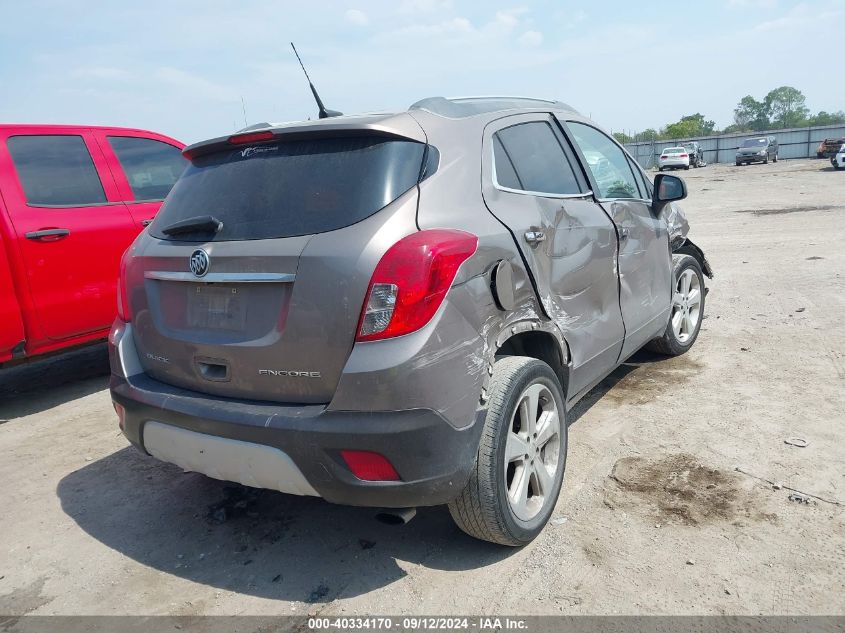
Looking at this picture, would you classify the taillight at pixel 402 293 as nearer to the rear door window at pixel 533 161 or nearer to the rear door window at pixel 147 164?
the rear door window at pixel 533 161

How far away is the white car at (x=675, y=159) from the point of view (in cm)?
4047

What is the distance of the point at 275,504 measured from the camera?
129 inches

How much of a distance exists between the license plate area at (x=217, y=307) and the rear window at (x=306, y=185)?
213mm

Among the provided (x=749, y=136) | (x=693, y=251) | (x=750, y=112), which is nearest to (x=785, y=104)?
(x=750, y=112)

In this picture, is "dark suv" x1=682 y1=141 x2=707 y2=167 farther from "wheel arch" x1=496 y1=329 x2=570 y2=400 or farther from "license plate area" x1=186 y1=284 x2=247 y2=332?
"license plate area" x1=186 y1=284 x2=247 y2=332

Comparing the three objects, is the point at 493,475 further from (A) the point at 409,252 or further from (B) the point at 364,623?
(A) the point at 409,252

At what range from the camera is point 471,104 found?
10.2ft

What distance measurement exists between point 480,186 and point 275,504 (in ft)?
6.05

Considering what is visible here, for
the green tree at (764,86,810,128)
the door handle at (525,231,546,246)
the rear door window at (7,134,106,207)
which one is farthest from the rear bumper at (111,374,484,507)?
the green tree at (764,86,810,128)

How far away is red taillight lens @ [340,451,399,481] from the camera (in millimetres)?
2285

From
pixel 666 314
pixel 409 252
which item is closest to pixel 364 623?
pixel 409 252

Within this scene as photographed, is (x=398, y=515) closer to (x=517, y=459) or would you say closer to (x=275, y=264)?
(x=517, y=459)

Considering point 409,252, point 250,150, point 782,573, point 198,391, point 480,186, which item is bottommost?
point 782,573

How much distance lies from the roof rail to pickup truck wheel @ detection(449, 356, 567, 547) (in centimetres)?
111
